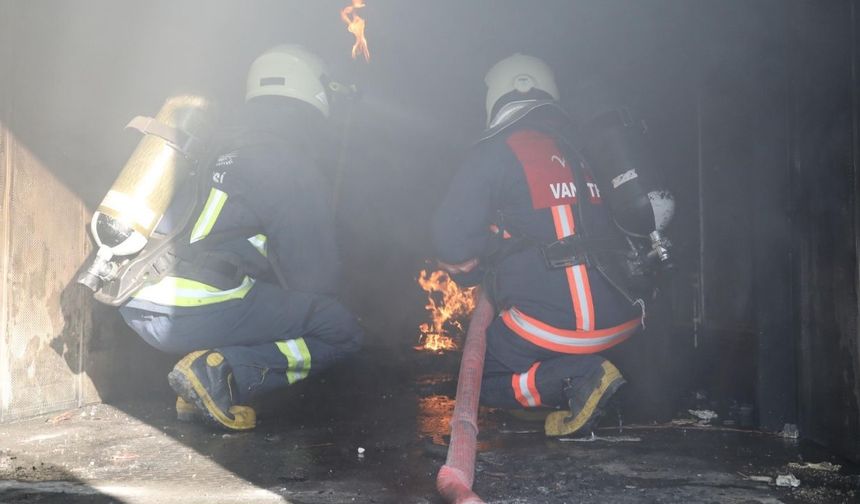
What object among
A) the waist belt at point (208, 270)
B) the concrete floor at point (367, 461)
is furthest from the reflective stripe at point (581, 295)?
the waist belt at point (208, 270)

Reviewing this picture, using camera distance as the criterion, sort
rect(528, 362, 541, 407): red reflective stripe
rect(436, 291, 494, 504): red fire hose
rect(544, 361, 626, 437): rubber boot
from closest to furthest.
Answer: rect(436, 291, 494, 504): red fire hose < rect(544, 361, 626, 437): rubber boot < rect(528, 362, 541, 407): red reflective stripe

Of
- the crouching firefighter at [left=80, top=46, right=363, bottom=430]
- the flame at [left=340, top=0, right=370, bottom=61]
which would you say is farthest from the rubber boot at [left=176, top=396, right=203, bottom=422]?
the flame at [left=340, top=0, right=370, bottom=61]

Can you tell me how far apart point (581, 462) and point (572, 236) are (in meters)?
1.11

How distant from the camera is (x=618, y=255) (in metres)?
3.65

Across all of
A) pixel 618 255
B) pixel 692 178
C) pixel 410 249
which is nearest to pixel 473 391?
pixel 618 255

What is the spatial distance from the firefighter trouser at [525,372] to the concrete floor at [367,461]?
16cm

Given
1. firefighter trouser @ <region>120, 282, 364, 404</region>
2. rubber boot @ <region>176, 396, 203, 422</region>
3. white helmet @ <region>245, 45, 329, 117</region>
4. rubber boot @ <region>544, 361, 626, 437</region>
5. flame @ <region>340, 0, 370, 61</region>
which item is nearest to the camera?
rubber boot @ <region>544, 361, 626, 437</region>

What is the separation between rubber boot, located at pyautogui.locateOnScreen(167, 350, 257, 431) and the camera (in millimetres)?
3555

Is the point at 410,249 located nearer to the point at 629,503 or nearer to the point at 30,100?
the point at 30,100

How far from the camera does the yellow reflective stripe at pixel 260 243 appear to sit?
3.91m

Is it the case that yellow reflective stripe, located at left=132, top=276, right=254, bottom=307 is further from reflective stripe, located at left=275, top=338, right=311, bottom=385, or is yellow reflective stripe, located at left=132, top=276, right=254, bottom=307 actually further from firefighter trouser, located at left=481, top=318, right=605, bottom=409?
firefighter trouser, located at left=481, top=318, right=605, bottom=409

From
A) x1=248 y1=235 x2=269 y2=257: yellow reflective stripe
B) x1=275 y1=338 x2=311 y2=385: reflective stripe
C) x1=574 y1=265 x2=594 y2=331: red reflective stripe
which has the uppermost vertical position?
x1=248 y1=235 x2=269 y2=257: yellow reflective stripe

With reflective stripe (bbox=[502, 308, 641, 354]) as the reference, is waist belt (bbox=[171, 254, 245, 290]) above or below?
above

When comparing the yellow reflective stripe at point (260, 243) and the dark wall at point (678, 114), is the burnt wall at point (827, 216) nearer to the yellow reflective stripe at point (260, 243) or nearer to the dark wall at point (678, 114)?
the dark wall at point (678, 114)
